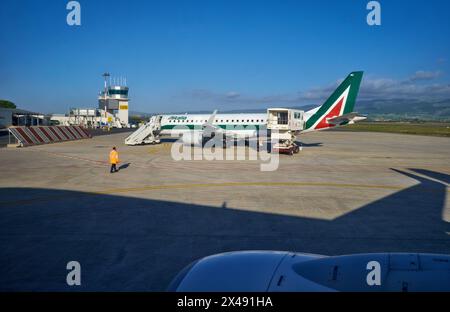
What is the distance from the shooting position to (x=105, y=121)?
10488 centimetres

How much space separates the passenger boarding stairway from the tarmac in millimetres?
19809

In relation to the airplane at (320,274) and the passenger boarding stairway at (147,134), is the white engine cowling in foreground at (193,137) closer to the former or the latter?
the passenger boarding stairway at (147,134)

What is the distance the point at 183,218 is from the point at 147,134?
1305 inches

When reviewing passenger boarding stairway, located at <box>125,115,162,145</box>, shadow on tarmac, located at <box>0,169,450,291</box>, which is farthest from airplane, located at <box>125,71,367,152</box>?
shadow on tarmac, located at <box>0,169,450,291</box>

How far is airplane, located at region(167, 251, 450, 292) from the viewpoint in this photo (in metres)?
4.17

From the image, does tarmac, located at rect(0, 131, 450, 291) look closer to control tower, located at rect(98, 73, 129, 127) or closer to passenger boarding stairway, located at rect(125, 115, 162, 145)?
passenger boarding stairway, located at rect(125, 115, 162, 145)

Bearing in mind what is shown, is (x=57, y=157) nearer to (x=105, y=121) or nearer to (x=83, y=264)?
(x=83, y=264)

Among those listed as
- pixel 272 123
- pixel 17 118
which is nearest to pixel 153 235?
pixel 272 123

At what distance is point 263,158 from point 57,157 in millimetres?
17456

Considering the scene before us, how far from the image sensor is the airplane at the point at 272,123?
3438 centimetres

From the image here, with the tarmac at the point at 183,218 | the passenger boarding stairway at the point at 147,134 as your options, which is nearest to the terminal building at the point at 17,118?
the passenger boarding stairway at the point at 147,134

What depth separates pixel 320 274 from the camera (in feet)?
14.9

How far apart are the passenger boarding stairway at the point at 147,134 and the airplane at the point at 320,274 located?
39648 millimetres

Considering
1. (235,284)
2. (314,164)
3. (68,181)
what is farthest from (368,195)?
(68,181)
